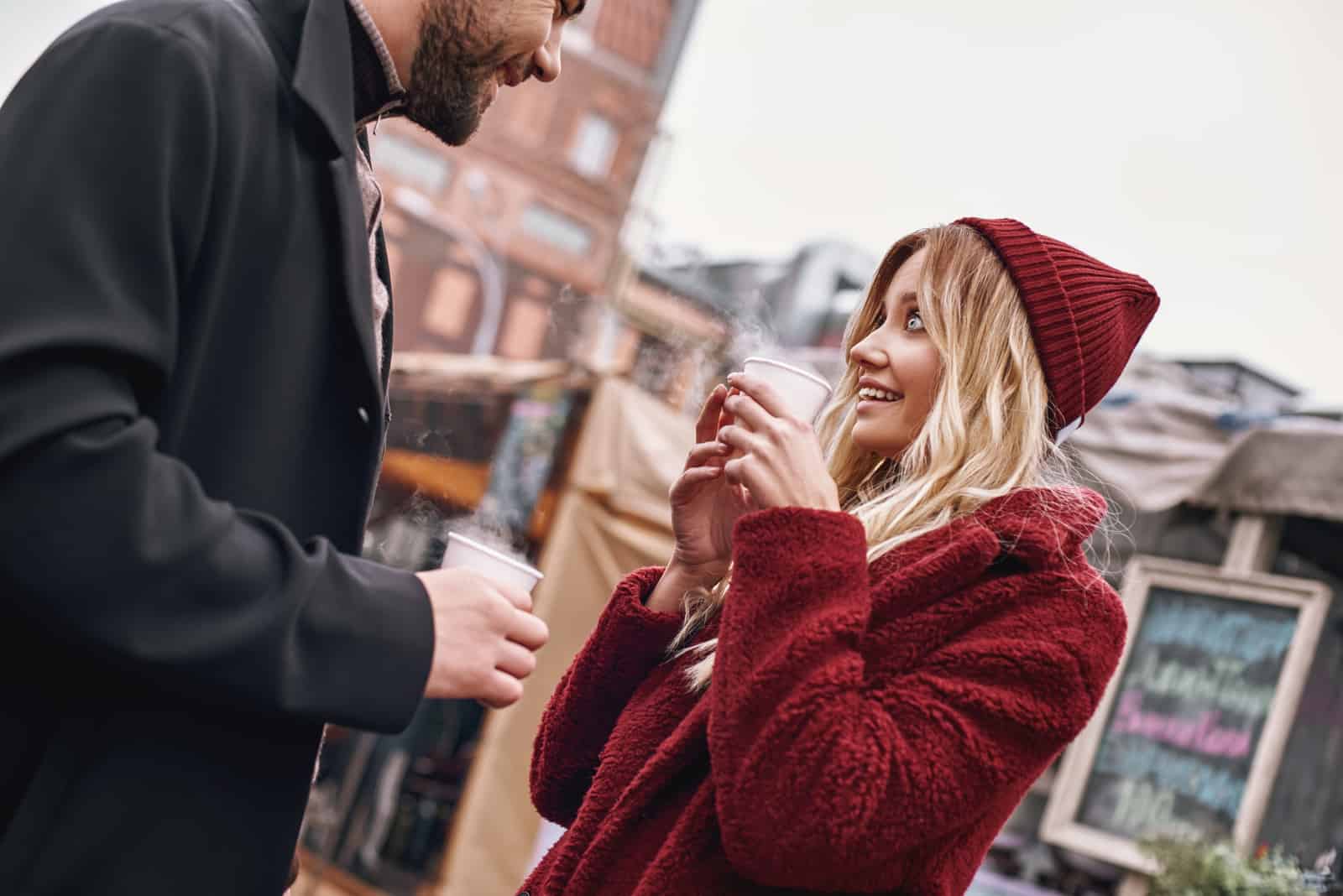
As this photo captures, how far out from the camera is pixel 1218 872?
4164mm

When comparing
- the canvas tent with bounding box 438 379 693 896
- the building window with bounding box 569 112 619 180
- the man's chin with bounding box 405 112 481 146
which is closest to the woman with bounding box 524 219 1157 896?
the man's chin with bounding box 405 112 481 146

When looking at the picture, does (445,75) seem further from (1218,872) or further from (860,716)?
(1218,872)

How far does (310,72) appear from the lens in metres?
1.14

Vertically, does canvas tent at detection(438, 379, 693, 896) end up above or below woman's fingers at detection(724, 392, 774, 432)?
below

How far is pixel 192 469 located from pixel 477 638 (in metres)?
0.28

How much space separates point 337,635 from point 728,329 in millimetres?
6279

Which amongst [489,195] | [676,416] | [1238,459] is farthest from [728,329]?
[489,195]

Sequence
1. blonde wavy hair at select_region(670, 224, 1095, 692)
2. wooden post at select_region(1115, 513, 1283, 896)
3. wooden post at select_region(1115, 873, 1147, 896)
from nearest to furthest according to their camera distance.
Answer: blonde wavy hair at select_region(670, 224, 1095, 692), wooden post at select_region(1115, 873, 1147, 896), wooden post at select_region(1115, 513, 1283, 896)

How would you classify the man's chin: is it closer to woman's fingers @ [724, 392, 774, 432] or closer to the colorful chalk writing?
woman's fingers @ [724, 392, 774, 432]

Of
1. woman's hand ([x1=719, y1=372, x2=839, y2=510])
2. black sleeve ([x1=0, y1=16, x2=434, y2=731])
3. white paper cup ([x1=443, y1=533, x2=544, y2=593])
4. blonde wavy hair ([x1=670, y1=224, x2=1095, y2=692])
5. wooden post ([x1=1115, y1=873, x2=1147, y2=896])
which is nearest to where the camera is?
black sleeve ([x1=0, y1=16, x2=434, y2=731])

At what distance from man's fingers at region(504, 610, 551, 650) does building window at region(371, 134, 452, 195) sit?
12.1 metres

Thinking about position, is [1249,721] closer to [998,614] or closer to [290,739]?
[998,614]

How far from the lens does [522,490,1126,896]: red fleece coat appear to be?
1297mm

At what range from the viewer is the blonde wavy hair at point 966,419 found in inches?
64.1
